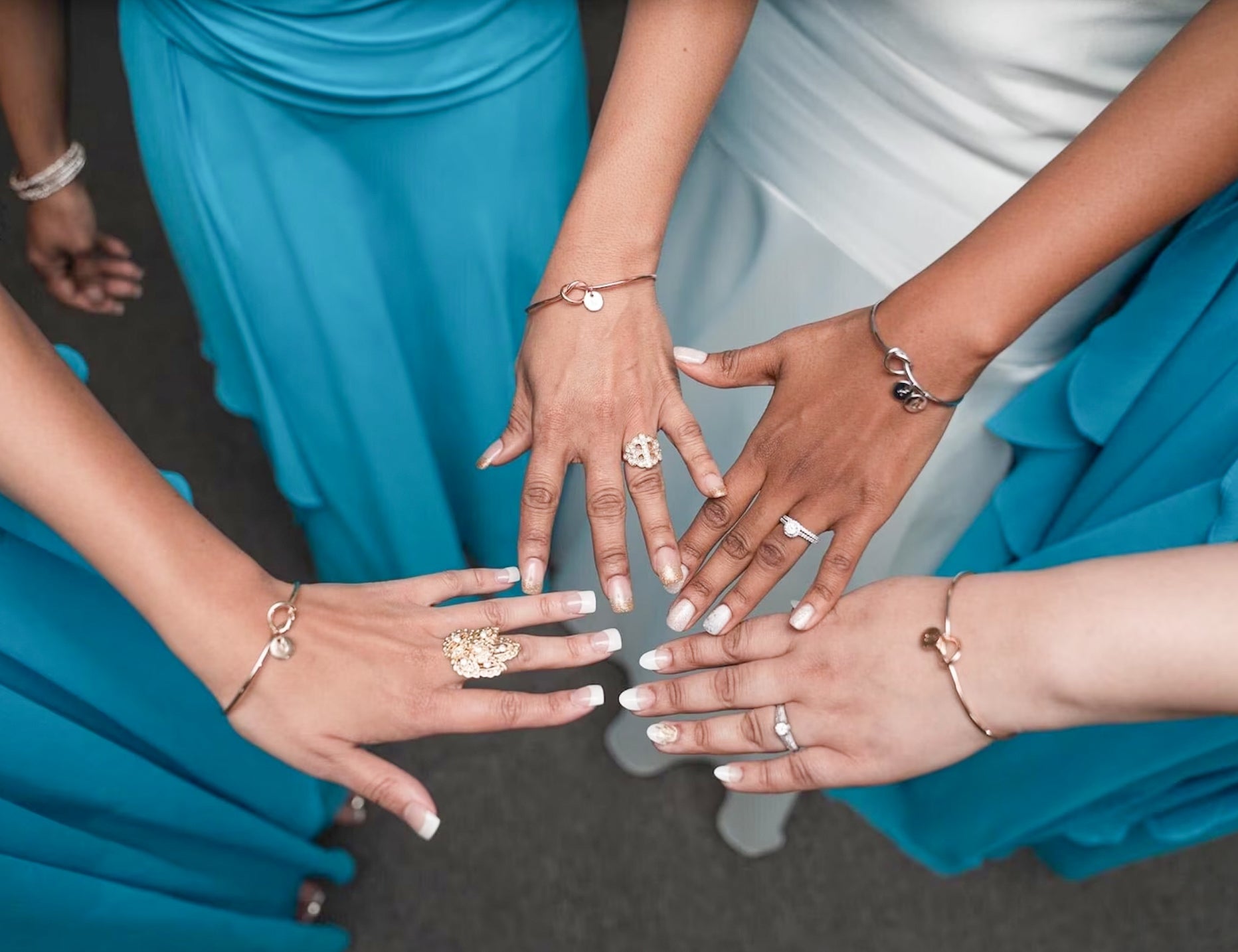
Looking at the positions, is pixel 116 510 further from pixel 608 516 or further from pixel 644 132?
pixel 644 132

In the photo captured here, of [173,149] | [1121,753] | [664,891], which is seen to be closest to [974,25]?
[1121,753]

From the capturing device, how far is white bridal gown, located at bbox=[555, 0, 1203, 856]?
81cm

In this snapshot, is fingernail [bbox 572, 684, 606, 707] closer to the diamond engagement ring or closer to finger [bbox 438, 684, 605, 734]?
finger [bbox 438, 684, 605, 734]

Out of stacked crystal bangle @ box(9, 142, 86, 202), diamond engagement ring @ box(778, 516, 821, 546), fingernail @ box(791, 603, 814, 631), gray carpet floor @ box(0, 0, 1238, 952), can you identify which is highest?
stacked crystal bangle @ box(9, 142, 86, 202)

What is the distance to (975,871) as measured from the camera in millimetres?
1552

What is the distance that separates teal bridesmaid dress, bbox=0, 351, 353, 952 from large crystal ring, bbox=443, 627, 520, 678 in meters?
0.34

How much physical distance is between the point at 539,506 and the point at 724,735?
0.92 feet

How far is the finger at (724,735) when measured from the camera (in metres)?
0.83

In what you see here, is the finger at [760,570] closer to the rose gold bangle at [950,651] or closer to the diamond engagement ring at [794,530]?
the diamond engagement ring at [794,530]

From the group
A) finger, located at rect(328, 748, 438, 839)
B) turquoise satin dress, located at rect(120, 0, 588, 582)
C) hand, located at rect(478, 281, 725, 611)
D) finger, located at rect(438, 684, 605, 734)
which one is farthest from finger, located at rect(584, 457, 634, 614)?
turquoise satin dress, located at rect(120, 0, 588, 582)

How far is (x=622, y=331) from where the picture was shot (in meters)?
0.90

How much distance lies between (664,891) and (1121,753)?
851 millimetres

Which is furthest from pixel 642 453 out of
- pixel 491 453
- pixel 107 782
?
pixel 107 782

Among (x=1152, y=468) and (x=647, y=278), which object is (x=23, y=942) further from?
(x=1152, y=468)
